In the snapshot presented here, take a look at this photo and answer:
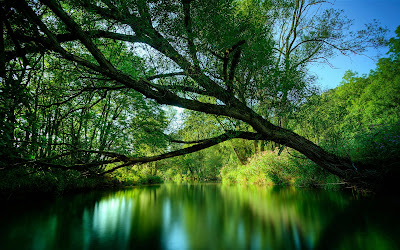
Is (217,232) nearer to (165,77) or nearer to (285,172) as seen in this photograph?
(165,77)

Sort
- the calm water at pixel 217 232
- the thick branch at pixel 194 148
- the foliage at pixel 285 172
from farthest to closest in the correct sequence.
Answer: the foliage at pixel 285 172 < the thick branch at pixel 194 148 < the calm water at pixel 217 232

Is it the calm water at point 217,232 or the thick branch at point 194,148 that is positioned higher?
the thick branch at point 194,148

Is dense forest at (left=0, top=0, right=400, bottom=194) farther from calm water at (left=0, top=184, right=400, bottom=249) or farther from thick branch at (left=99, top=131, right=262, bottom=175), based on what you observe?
calm water at (left=0, top=184, right=400, bottom=249)

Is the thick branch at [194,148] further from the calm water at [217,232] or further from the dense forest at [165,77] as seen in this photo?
the calm water at [217,232]

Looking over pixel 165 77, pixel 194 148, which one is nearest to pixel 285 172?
pixel 194 148

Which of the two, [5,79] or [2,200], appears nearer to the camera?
[5,79]

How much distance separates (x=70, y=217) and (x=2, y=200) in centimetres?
321

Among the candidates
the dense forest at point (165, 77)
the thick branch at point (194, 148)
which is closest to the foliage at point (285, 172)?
the dense forest at point (165, 77)

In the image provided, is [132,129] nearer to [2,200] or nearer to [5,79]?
[2,200]

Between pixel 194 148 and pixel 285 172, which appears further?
pixel 285 172

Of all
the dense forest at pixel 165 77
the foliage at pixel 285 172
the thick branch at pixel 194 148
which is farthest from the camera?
the foliage at pixel 285 172

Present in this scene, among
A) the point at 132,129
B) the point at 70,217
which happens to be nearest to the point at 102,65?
the point at 70,217

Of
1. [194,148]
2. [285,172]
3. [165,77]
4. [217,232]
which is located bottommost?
[217,232]

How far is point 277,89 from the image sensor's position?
512cm
